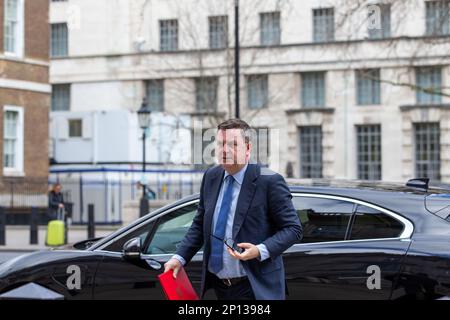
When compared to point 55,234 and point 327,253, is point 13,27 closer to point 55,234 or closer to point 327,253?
point 55,234

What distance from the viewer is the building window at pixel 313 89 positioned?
45.9 m

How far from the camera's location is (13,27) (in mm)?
31812

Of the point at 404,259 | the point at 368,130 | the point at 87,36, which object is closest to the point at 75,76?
the point at 87,36

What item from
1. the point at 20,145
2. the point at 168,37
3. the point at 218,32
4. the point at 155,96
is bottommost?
the point at 20,145

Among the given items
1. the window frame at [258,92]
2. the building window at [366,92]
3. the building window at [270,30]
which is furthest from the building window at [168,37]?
the building window at [366,92]

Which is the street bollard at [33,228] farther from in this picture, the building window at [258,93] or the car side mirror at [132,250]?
the building window at [258,93]

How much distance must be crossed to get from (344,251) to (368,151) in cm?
3941

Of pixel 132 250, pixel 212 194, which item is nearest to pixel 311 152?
pixel 132 250

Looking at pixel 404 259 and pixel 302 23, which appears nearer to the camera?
pixel 404 259

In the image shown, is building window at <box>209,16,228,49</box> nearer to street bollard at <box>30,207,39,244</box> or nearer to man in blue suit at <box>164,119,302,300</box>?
street bollard at <box>30,207,39,244</box>

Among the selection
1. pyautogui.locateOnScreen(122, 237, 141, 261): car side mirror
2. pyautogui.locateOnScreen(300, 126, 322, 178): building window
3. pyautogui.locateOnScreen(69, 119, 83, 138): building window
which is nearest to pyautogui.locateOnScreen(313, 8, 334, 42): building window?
pyautogui.locateOnScreen(300, 126, 322, 178): building window

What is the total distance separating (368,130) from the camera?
149 ft

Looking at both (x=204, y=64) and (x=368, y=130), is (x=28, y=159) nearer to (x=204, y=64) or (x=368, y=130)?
(x=204, y=64)
